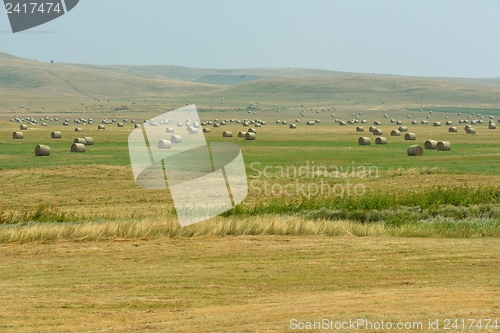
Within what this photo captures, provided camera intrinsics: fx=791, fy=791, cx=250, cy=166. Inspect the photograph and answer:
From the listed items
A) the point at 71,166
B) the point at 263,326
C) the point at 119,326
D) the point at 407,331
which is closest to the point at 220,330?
the point at 263,326

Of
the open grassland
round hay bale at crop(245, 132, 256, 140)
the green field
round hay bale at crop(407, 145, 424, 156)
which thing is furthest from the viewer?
round hay bale at crop(245, 132, 256, 140)

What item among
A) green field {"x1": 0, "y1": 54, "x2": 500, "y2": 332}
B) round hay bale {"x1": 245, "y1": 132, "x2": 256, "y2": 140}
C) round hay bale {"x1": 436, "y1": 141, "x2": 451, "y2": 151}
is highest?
green field {"x1": 0, "y1": 54, "x2": 500, "y2": 332}

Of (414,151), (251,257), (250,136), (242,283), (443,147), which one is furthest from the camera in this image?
(250,136)

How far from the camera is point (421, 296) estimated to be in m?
12.7

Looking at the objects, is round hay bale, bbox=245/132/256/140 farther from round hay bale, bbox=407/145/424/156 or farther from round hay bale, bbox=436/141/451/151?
round hay bale, bbox=407/145/424/156

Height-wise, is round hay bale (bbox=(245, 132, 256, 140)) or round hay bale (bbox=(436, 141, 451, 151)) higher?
round hay bale (bbox=(436, 141, 451, 151))

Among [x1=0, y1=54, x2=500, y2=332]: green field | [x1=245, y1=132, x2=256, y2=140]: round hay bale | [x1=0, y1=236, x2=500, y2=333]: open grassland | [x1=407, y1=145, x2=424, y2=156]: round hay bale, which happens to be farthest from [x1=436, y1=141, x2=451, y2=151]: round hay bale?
[x1=0, y1=236, x2=500, y2=333]: open grassland

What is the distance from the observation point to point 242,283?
14.5 metres

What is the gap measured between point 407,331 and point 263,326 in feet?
6.23

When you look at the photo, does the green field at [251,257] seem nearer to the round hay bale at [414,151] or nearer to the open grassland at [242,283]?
the open grassland at [242,283]

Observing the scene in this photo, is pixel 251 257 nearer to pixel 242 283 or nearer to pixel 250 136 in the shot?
pixel 242 283

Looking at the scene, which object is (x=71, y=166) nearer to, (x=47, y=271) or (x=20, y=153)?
(x=20, y=153)

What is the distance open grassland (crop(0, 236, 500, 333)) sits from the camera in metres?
11.3

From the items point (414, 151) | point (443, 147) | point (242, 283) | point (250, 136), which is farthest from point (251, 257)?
point (250, 136)
